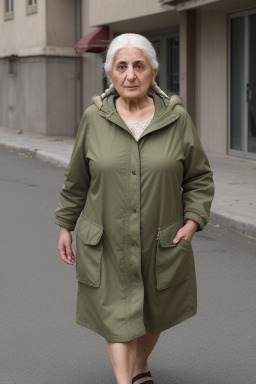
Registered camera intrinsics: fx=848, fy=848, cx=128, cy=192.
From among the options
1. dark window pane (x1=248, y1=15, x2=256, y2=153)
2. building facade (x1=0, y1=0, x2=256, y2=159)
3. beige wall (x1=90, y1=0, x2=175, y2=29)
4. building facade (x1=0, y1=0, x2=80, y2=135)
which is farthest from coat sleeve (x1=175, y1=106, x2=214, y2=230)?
building facade (x1=0, y1=0, x2=80, y2=135)

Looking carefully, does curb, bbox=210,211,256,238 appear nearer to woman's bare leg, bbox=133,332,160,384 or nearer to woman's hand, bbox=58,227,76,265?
woman's bare leg, bbox=133,332,160,384

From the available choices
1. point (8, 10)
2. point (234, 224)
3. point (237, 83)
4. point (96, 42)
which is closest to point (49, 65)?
point (96, 42)

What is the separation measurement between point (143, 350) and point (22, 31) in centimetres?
2384

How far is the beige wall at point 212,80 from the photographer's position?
57.4 ft

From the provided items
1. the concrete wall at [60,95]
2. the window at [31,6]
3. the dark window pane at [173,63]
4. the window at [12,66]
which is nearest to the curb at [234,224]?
the dark window pane at [173,63]

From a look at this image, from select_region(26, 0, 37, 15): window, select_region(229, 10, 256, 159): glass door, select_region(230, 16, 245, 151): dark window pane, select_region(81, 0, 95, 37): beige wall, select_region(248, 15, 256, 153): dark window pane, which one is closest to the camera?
select_region(248, 15, 256, 153): dark window pane

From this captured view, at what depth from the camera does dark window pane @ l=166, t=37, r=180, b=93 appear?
68.1 feet

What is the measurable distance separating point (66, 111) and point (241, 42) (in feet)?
32.5

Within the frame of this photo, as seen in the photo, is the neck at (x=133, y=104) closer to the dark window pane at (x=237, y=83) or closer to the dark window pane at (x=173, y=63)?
the dark window pane at (x=237, y=83)

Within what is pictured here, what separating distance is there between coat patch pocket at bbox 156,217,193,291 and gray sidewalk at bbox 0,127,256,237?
505 centimetres

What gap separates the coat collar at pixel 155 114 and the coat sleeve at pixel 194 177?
59 millimetres

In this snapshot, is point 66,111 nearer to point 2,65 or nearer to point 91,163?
point 2,65

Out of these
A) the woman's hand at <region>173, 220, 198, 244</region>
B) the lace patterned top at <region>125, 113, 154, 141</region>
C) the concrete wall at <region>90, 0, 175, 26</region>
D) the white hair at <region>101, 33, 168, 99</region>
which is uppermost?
the concrete wall at <region>90, 0, 175, 26</region>

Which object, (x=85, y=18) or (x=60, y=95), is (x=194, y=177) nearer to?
(x=85, y=18)
